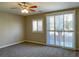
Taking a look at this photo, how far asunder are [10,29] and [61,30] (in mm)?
3542

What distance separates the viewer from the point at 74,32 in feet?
15.5

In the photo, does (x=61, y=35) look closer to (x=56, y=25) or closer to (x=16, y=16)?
(x=56, y=25)

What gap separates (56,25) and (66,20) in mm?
738

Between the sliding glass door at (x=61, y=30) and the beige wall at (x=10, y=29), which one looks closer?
the sliding glass door at (x=61, y=30)

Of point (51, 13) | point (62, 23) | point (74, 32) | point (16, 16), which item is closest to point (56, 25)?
point (62, 23)

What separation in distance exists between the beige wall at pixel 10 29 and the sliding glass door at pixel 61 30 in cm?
243


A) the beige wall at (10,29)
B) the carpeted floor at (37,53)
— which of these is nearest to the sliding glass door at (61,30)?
the carpeted floor at (37,53)

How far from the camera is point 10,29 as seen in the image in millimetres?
6070

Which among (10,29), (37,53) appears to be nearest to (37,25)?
(10,29)

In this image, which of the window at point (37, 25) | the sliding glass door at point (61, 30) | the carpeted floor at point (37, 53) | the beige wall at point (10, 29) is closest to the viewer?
the carpeted floor at point (37, 53)

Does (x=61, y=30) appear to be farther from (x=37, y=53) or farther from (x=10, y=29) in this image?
(x=10, y=29)

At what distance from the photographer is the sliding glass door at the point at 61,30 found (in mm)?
4918

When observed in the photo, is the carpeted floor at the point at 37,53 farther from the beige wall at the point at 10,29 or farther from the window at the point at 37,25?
the window at the point at 37,25

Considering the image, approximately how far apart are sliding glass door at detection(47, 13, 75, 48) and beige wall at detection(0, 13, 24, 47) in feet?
7.99
